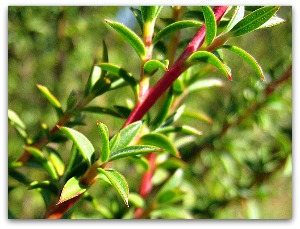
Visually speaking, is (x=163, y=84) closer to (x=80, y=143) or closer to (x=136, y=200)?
(x=80, y=143)

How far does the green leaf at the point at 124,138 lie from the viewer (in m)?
0.58

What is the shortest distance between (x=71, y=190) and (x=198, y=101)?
1019 millimetres

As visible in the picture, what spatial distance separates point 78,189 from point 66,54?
2.74ft

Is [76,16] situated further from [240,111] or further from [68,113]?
[68,113]

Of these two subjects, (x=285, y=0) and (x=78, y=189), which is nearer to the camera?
(x=78, y=189)

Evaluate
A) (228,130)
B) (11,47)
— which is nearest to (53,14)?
(11,47)

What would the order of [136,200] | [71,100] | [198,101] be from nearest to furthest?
[71,100] < [136,200] < [198,101]

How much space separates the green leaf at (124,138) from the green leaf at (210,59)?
0.38 ft

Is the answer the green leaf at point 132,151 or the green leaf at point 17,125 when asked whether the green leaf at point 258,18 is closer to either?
the green leaf at point 132,151

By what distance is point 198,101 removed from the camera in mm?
1544

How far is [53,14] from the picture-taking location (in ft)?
4.09

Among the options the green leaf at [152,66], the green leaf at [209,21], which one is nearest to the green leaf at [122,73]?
the green leaf at [152,66]

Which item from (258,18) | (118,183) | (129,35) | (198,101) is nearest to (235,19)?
(258,18)

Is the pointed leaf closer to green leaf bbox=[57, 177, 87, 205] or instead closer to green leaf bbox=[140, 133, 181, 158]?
green leaf bbox=[140, 133, 181, 158]
